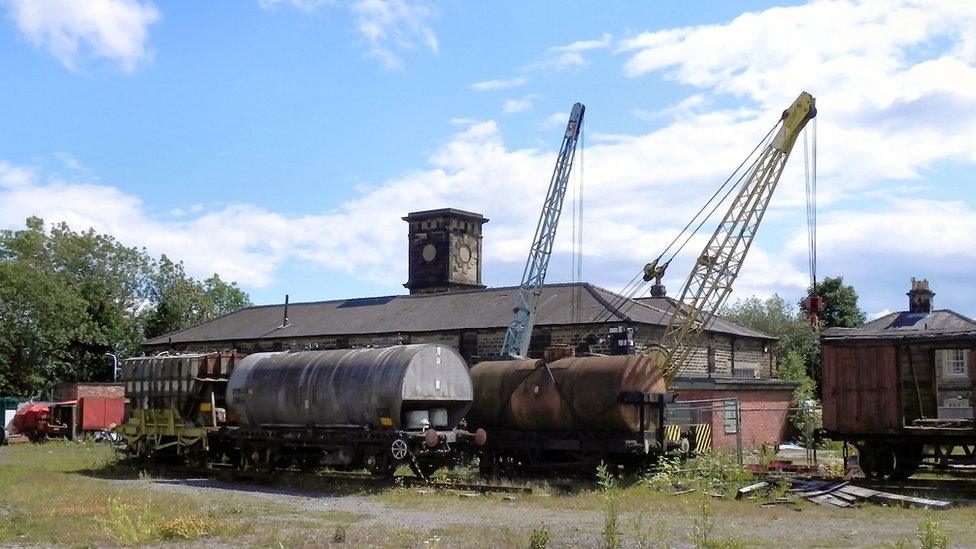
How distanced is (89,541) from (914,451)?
51.7 feet

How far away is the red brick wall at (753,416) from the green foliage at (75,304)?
3732 centimetres

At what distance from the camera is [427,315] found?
3997cm

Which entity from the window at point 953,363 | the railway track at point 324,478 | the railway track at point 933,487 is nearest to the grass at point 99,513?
the railway track at point 324,478

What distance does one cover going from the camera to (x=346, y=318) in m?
42.6

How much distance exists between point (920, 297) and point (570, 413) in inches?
720

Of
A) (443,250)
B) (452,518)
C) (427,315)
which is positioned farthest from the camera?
(443,250)

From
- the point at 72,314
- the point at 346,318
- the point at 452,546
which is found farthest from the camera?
the point at 72,314

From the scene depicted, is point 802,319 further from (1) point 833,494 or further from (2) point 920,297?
(1) point 833,494

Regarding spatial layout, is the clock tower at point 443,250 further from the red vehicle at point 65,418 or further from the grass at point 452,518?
the grass at point 452,518

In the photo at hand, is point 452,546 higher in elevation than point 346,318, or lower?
lower

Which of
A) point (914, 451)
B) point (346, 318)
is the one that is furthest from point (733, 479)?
point (346, 318)

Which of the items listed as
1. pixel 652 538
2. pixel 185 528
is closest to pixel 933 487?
pixel 652 538

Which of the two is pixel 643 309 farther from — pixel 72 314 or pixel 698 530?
pixel 72 314

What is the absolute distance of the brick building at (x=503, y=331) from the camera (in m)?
32.9
